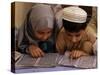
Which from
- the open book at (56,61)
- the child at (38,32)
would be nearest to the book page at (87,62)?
the open book at (56,61)

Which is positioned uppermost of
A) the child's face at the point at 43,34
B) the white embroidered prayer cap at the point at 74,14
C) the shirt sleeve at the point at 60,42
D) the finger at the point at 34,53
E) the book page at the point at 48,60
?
the white embroidered prayer cap at the point at 74,14

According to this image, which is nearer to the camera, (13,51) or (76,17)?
(13,51)

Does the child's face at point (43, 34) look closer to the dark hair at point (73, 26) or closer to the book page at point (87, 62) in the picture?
the dark hair at point (73, 26)

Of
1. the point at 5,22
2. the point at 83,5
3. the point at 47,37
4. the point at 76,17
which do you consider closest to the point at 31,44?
the point at 47,37

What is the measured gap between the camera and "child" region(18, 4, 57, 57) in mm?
1895

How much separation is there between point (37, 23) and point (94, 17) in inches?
22.8

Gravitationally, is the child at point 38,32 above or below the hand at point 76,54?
above

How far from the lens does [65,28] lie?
2031 millimetres

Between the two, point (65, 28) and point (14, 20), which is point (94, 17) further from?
point (14, 20)

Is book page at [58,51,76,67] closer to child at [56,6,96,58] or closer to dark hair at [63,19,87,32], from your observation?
child at [56,6,96,58]

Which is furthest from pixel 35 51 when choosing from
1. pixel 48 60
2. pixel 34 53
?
pixel 48 60

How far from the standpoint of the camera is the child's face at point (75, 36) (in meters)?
2.04

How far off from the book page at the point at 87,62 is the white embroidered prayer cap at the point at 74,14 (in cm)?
35

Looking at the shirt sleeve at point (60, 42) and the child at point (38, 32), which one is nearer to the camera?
the child at point (38, 32)
